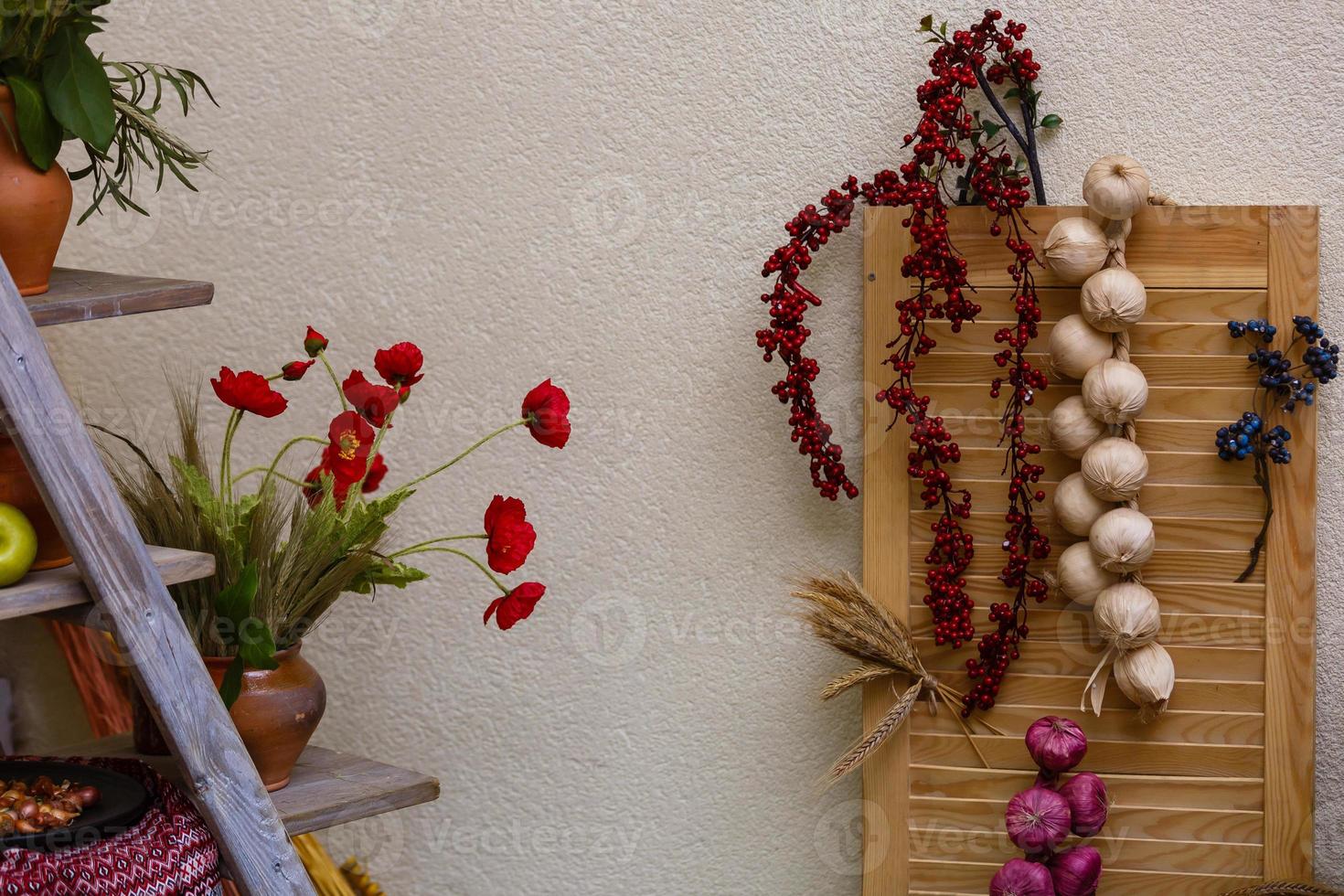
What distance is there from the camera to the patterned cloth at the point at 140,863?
3.01 feet

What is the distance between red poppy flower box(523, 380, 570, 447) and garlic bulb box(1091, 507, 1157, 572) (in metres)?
0.63

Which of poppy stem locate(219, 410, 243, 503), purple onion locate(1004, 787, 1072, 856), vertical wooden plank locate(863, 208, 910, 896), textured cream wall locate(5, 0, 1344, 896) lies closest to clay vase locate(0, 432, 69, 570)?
poppy stem locate(219, 410, 243, 503)

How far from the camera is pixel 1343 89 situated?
1364mm

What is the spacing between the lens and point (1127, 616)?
4.25ft

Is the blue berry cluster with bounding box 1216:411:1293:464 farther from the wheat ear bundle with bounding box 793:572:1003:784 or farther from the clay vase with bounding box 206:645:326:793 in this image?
the clay vase with bounding box 206:645:326:793

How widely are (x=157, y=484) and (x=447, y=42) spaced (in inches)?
29.0

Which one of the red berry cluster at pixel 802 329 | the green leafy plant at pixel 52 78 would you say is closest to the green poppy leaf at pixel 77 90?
the green leafy plant at pixel 52 78

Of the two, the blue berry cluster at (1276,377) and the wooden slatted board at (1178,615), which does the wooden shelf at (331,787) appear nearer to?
the wooden slatted board at (1178,615)

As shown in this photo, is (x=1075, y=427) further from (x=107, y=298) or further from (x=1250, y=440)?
(x=107, y=298)

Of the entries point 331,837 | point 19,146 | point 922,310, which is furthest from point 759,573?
point 19,146

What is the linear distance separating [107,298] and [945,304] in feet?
2.94

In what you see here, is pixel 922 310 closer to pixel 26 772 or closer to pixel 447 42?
pixel 447 42

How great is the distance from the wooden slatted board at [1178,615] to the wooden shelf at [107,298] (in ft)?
2.61

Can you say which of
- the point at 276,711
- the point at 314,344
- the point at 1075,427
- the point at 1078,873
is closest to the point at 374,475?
the point at 314,344
